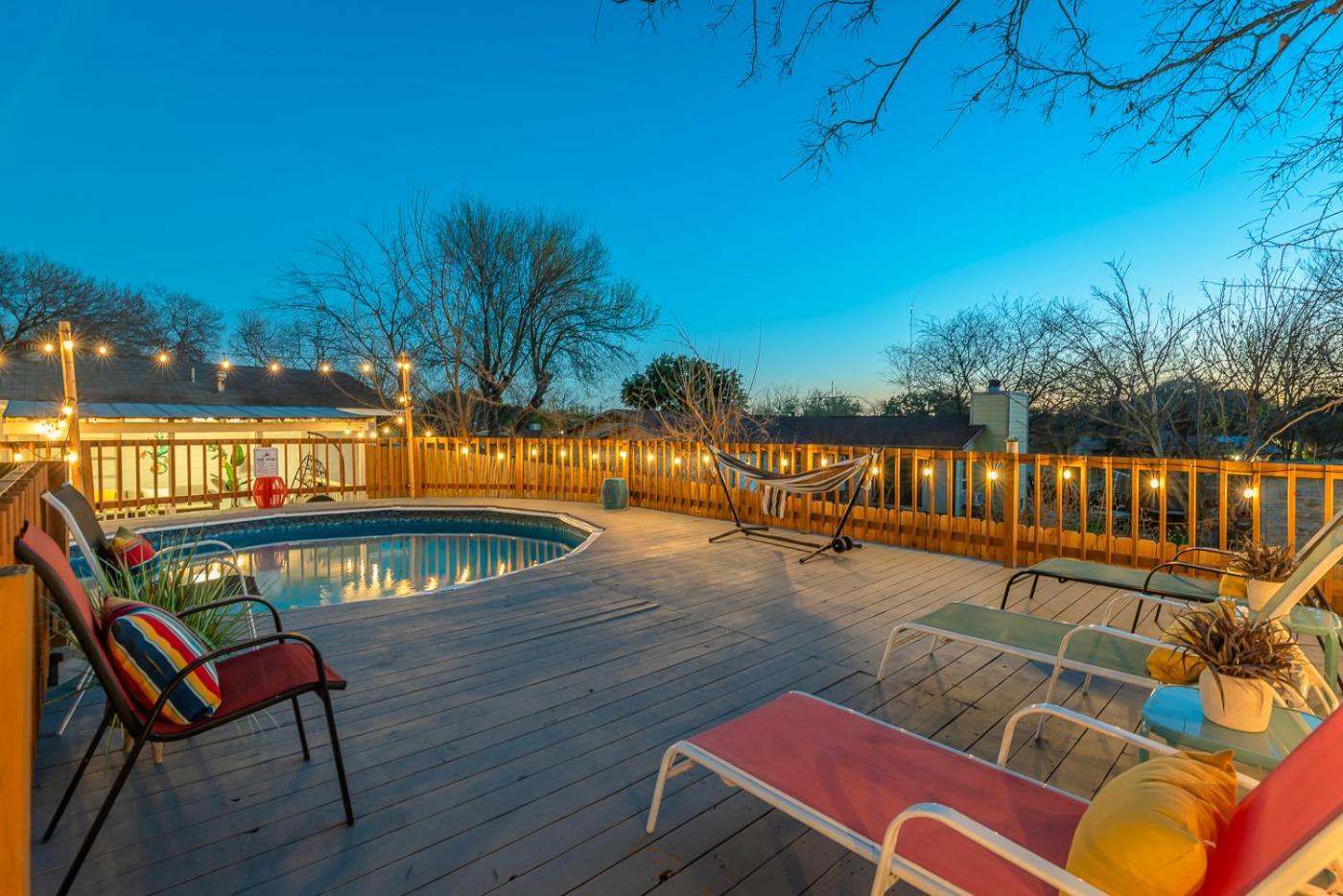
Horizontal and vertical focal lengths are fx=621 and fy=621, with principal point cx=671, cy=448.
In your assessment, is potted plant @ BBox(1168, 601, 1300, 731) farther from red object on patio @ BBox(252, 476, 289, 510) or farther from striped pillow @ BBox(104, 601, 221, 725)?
red object on patio @ BBox(252, 476, 289, 510)

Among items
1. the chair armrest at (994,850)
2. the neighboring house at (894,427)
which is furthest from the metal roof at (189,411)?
the chair armrest at (994,850)

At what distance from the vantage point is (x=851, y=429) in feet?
61.3

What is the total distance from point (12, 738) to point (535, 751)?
1.56 meters

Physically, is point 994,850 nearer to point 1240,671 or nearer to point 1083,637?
point 1240,671

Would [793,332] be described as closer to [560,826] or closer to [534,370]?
[534,370]

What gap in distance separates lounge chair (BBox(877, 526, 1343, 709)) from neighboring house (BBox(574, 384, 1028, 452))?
10.9 m

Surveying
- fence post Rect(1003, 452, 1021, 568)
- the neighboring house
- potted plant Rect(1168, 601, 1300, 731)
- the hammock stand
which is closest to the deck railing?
fence post Rect(1003, 452, 1021, 568)

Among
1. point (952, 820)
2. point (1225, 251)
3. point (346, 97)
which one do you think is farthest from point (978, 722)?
point (346, 97)

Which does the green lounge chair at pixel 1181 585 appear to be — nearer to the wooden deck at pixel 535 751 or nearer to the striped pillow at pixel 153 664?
the wooden deck at pixel 535 751

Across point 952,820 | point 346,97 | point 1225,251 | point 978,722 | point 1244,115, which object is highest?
point 346,97

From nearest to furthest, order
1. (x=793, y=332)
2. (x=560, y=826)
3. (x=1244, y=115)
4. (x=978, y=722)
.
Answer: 1. (x=560, y=826)
2. (x=978, y=722)
3. (x=1244, y=115)
4. (x=793, y=332)

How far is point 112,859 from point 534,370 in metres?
17.6

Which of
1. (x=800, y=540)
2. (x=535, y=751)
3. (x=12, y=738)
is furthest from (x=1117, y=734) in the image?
(x=800, y=540)

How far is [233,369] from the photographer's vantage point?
61.3 feet
